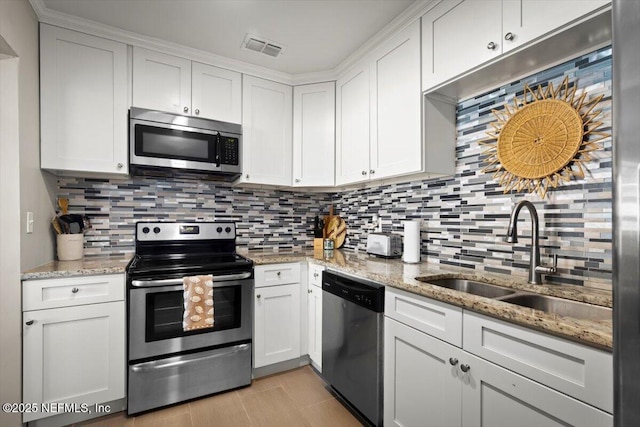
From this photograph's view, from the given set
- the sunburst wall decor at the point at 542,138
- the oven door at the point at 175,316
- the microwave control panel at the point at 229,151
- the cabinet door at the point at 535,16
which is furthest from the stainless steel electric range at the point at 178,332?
the cabinet door at the point at 535,16

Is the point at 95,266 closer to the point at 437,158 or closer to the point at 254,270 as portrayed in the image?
the point at 254,270

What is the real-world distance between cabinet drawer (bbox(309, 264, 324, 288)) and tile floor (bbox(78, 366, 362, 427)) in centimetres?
72

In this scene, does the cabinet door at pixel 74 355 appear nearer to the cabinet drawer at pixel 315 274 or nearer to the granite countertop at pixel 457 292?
the granite countertop at pixel 457 292

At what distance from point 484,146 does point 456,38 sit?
613 mm

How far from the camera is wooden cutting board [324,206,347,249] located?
10.0 ft

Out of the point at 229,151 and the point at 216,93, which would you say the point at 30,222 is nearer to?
the point at 229,151

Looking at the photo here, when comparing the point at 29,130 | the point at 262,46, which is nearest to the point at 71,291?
the point at 29,130

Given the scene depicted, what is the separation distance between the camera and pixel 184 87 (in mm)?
2355

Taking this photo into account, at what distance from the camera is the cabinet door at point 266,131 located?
8.50 ft

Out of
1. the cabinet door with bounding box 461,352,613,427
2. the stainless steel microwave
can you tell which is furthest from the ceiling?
the cabinet door with bounding box 461,352,613,427

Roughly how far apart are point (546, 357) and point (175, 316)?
6.33ft

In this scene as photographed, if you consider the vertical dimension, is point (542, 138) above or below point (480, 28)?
below

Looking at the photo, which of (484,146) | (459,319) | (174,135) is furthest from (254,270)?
A: (484,146)

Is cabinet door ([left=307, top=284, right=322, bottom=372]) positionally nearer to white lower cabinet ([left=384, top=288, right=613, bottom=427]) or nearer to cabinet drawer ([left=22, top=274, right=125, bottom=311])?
white lower cabinet ([left=384, top=288, right=613, bottom=427])
